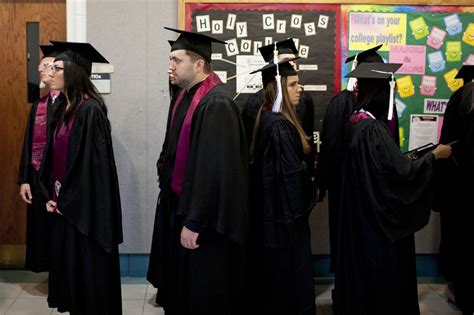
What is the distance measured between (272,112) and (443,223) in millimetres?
1764

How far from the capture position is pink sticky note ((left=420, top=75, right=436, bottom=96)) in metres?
4.36

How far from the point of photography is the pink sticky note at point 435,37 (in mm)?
4324

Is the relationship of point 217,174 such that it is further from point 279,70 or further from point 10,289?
point 10,289

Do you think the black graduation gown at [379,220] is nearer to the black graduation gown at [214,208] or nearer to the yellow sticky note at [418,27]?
the black graduation gown at [214,208]

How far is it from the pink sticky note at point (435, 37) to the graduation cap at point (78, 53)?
2716 mm

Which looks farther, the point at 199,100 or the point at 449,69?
the point at 449,69

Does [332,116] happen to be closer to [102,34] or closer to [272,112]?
[272,112]

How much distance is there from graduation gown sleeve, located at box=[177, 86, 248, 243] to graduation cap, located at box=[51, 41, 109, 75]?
1077 millimetres

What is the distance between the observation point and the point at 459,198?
367cm

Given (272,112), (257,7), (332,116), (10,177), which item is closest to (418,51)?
(332,116)

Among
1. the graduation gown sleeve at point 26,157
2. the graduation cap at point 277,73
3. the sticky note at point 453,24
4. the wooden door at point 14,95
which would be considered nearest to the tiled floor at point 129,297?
the wooden door at point 14,95

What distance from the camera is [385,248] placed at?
121 inches

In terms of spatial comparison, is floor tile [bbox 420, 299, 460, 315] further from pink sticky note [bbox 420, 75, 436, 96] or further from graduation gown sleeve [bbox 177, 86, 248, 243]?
graduation gown sleeve [bbox 177, 86, 248, 243]

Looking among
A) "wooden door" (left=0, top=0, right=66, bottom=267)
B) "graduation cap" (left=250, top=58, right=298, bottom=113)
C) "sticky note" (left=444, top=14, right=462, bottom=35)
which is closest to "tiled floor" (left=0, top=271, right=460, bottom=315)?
"wooden door" (left=0, top=0, right=66, bottom=267)
